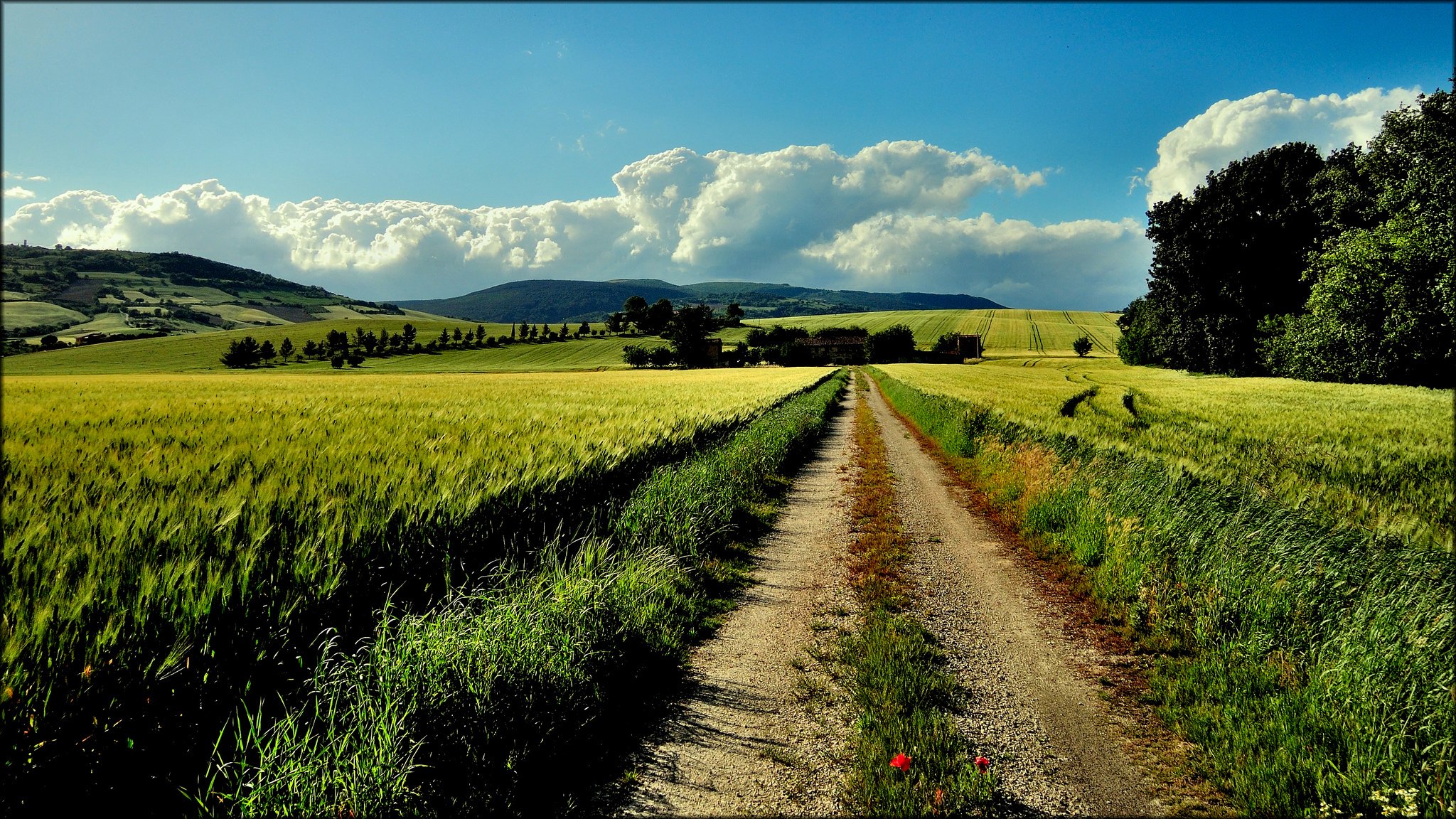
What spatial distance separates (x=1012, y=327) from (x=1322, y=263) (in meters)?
127

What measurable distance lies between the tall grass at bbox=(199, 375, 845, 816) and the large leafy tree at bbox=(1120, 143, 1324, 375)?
48358 mm

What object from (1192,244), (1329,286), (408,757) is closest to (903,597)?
(408,757)

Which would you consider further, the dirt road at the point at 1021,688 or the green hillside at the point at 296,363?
the green hillside at the point at 296,363

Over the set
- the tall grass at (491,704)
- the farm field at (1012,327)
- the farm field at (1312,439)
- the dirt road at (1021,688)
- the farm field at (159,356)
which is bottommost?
the dirt road at (1021,688)

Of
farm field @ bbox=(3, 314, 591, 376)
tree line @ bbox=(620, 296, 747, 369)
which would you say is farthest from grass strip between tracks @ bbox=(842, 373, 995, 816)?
tree line @ bbox=(620, 296, 747, 369)

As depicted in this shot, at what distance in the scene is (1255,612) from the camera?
4.43 metres

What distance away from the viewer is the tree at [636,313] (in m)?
137

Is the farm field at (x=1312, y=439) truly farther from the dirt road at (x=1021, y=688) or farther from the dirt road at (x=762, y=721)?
the dirt road at (x=762, y=721)

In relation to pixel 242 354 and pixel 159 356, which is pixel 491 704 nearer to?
pixel 242 354

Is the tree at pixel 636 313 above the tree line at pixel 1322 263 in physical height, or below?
above

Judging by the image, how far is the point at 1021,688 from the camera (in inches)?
167

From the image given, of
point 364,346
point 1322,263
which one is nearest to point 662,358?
point 364,346

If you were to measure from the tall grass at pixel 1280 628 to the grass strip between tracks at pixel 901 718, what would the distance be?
1549mm

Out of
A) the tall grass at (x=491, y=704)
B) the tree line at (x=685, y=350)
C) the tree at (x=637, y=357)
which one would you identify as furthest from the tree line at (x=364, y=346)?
the tall grass at (x=491, y=704)
